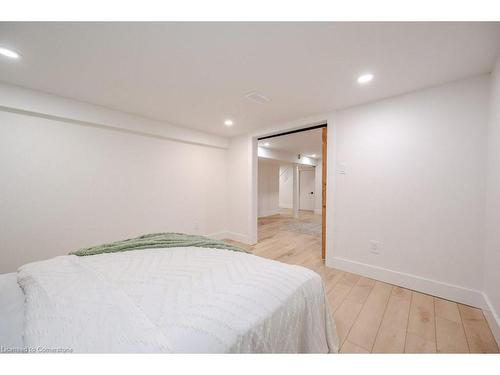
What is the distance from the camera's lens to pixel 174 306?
74 cm

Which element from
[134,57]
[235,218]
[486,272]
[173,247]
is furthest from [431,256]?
[134,57]

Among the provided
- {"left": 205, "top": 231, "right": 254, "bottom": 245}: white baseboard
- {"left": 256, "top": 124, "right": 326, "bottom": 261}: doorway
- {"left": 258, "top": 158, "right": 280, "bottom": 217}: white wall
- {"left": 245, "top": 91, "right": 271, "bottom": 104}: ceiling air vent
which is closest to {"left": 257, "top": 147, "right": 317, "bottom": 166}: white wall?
{"left": 256, "top": 124, "right": 326, "bottom": 261}: doorway

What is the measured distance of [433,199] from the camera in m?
1.87

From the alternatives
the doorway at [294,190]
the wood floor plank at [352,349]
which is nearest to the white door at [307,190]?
the doorway at [294,190]

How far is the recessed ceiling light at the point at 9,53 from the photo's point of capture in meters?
1.38

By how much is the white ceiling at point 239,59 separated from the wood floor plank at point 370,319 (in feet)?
6.85

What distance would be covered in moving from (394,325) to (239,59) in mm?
2434

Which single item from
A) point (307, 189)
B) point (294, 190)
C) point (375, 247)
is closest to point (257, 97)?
point (375, 247)

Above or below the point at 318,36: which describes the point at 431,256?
below

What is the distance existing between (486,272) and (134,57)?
3.44 meters

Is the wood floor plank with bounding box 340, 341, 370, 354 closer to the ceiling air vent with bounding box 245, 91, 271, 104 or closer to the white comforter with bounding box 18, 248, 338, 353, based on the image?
the white comforter with bounding box 18, 248, 338, 353
